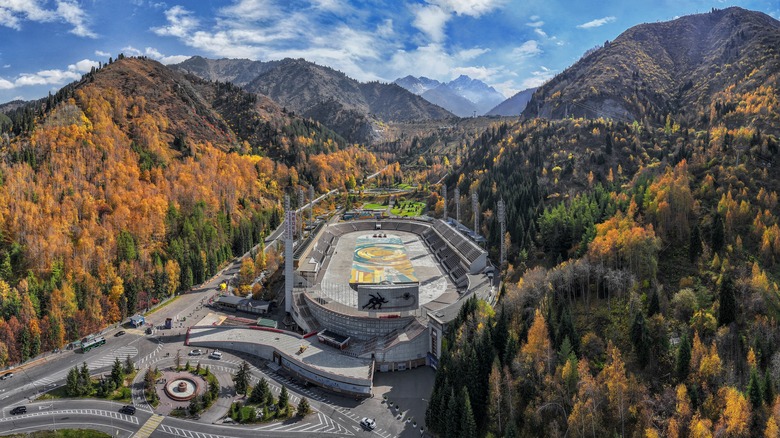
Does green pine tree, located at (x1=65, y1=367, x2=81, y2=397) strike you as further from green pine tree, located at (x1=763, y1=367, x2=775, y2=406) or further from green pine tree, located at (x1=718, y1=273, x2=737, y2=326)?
green pine tree, located at (x1=718, y1=273, x2=737, y2=326)

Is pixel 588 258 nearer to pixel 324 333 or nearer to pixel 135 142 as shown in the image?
pixel 324 333

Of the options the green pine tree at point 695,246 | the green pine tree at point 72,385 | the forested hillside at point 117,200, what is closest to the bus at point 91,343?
the forested hillside at point 117,200

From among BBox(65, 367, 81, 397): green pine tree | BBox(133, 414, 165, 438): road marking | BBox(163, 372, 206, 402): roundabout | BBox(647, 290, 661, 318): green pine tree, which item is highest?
BBox(647, 290, 661, 318): green pine tree

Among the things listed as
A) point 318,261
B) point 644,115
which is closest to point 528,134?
point 644,115

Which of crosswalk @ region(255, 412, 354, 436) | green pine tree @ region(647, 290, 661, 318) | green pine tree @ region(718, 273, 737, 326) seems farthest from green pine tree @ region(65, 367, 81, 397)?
green pine tree @ region(718, 273, 737, 326)

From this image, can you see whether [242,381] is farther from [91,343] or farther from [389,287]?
[91,343]
